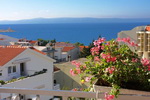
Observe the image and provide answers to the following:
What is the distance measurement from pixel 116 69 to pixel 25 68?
487 inches

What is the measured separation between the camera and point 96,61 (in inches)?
86.8

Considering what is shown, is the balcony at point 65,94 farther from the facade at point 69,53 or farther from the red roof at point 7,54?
the facade at point 69,53

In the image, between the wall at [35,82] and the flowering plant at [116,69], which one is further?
the wall at [35,82]

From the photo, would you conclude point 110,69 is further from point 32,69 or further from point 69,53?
point 69,53


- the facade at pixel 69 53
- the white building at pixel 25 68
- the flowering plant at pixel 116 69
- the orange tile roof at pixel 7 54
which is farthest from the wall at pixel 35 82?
the facade at pixel 69 53

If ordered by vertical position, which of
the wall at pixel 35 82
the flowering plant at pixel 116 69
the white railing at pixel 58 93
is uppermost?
the flowering plant at pixel 116 69

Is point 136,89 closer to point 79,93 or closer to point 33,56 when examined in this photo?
point 79,93

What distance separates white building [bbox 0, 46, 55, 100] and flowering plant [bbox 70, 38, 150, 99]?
8.91 metres

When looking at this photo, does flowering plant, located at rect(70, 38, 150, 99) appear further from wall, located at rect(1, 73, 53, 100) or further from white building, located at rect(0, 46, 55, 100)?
white building, located at rect(0, 46, 55, 100)

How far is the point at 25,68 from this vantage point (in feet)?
45.6

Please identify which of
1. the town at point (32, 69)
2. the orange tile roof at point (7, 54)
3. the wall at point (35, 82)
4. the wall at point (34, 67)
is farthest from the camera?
the orange tile roof at point (7, 54)

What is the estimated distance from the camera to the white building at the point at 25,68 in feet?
38.8

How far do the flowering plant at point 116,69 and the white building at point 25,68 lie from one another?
891cm

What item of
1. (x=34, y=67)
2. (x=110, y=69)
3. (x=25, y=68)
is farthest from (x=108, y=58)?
(x=34, y=67)
